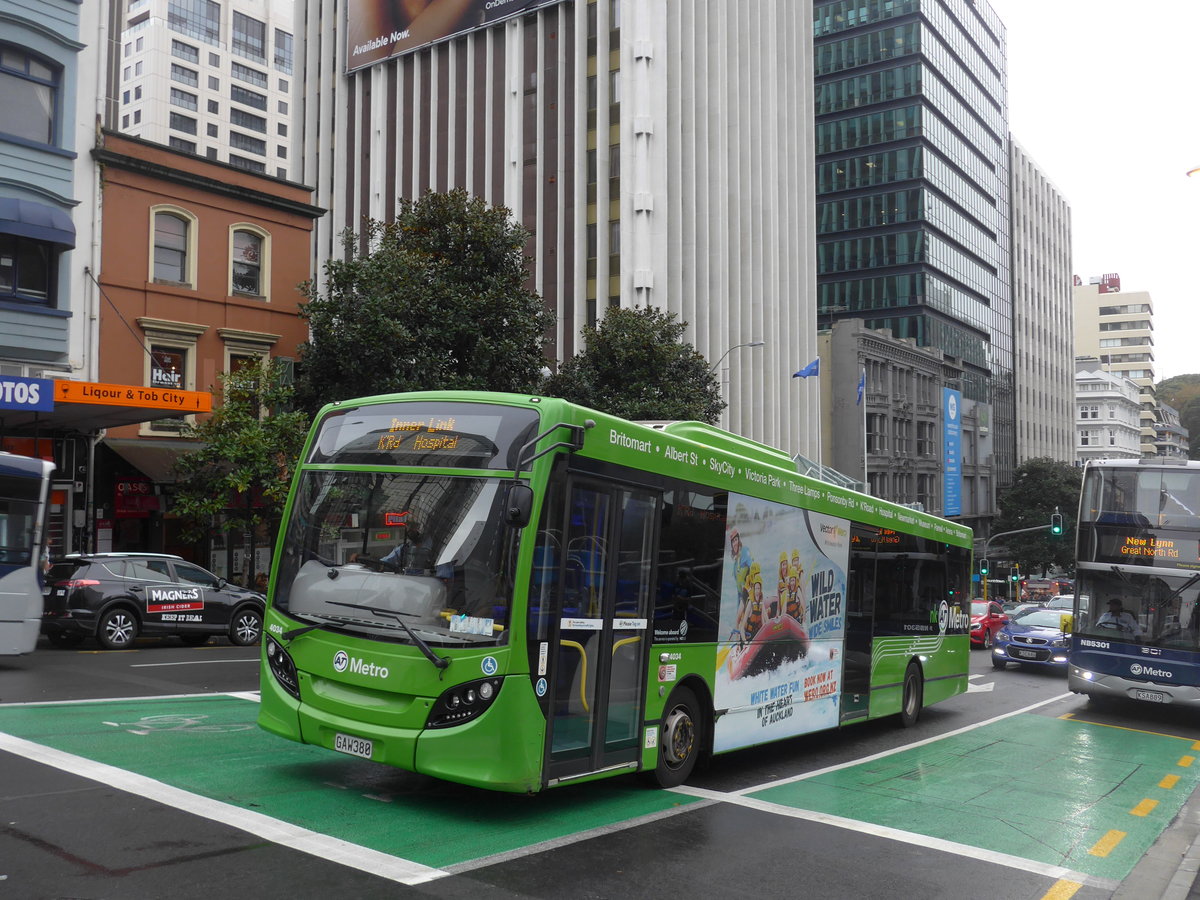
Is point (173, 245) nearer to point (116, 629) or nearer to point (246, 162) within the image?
point (116, 629)

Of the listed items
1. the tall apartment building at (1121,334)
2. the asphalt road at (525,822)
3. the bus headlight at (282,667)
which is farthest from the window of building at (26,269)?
the tall apartment building at (1121,334)

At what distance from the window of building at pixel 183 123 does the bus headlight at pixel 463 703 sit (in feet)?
274

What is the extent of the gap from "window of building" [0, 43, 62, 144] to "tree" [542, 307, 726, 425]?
1420cm

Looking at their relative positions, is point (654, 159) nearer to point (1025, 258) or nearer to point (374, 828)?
point (374, 828)

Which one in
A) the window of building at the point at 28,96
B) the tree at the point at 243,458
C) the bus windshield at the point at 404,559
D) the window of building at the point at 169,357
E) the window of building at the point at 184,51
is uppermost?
the window of building at the point at 184,51

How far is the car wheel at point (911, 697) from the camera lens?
14.6m

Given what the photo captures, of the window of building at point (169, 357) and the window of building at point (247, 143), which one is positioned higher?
the window of building at point (247, 143)

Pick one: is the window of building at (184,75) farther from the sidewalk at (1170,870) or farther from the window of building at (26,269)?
the sidewalk at (1170,870)

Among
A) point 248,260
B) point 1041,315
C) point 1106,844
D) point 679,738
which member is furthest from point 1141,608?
point 1041,315

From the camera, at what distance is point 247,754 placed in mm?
9180

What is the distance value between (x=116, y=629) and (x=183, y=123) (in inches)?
2876

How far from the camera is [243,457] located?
22.9m

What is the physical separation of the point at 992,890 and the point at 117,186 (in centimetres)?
2506

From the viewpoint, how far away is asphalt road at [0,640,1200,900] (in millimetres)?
6250
